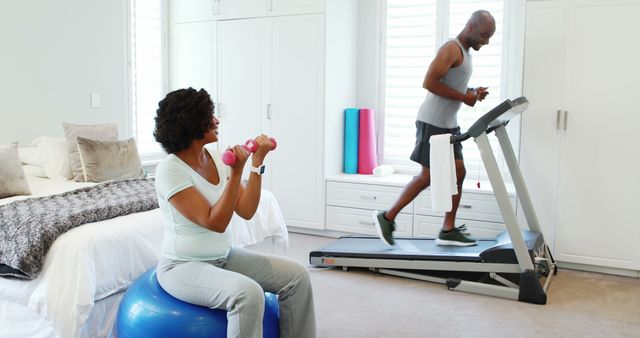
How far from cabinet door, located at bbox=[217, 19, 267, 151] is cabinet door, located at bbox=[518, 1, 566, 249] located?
2.12m

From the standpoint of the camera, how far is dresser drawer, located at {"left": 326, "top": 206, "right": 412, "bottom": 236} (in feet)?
14.6

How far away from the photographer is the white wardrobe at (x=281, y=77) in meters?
4.65

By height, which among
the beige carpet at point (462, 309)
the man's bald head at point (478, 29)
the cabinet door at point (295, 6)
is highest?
the cabinet door at point (295, 6)

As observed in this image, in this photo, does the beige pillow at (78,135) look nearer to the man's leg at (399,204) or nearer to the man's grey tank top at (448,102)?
the man's leg at (399,204)

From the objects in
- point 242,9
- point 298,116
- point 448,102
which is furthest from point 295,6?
point 448,102

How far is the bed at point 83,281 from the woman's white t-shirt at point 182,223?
16.5 inches

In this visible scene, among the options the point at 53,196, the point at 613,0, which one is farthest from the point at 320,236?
the point at 613,0

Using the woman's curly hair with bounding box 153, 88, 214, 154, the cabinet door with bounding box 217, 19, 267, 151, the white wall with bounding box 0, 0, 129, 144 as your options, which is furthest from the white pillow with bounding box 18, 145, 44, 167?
the woman's curly hair with bounding box 153, 88, 214, 154

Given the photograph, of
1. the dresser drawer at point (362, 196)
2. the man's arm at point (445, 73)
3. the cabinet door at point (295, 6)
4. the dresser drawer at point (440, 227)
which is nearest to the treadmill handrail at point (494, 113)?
the man's arm at point (445, 73)

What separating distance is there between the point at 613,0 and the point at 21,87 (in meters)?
3.87

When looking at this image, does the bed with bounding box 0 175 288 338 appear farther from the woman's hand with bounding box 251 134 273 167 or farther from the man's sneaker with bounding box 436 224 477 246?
the man's sneaker with bounding box 436 224 477 246

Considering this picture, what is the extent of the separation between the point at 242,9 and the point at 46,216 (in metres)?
2.92

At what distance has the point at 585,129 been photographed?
12.1 ft

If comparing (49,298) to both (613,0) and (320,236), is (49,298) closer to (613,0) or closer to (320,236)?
(320,236)
